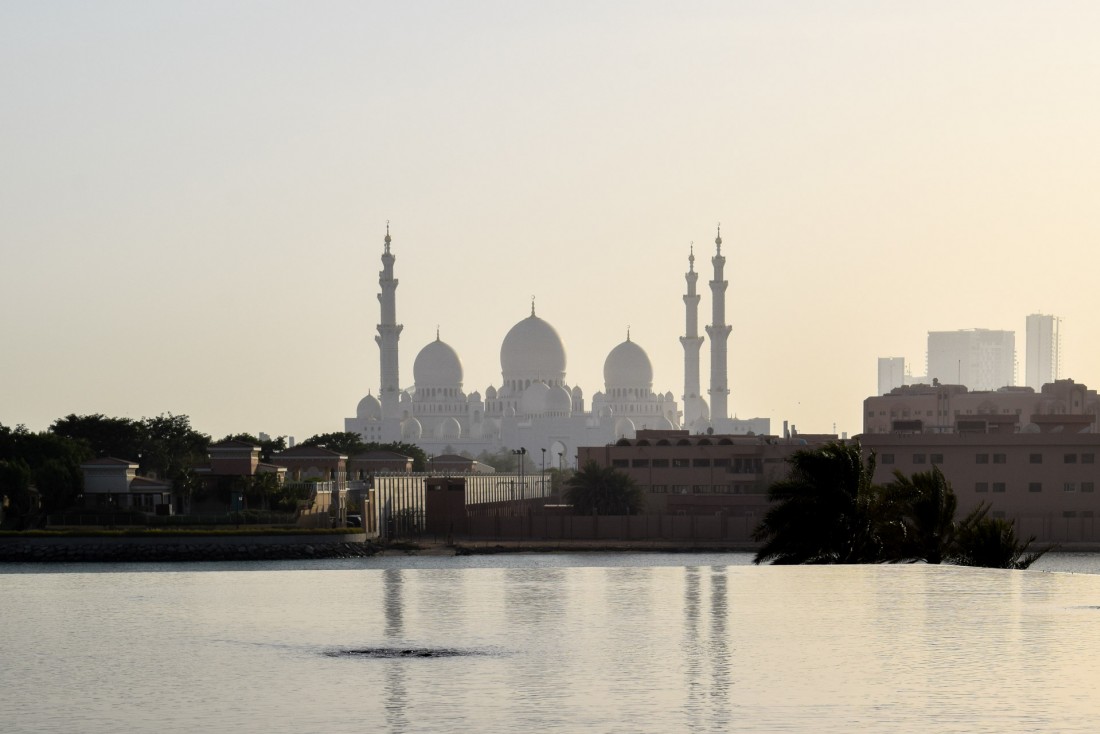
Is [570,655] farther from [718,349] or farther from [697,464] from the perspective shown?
[718,349]

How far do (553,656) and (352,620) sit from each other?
4216 millimetres

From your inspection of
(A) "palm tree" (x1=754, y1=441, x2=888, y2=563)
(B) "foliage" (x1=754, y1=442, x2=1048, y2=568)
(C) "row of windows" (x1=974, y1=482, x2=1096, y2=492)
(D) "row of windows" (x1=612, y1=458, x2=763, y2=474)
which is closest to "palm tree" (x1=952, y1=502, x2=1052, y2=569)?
(B) "foliage" (x1=754, y1=442, x2=1048, y2=568)

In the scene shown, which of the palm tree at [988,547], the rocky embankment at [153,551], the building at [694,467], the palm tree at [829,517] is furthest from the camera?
the building at [694,467]

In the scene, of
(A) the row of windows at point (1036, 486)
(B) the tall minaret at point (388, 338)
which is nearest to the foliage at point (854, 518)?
(A) the row of windows at point (1036, 486)

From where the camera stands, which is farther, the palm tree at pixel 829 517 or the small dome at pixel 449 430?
the small dome at pixel 449 430

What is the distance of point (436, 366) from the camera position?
15662 centimetres

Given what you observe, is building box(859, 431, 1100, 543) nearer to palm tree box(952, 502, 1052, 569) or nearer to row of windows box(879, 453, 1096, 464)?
row of windows box(879, 453, 1096, 464)

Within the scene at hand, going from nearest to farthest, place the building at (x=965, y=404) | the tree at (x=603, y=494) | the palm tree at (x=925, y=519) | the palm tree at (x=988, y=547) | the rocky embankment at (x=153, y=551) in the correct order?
the palm tree at (x=988, y=547) → the palm tree at (x=925, y=519) → the rocky embankment at (x=153, y=551) → the tree at (x=603, y=494) → the building at (x=965, y=404)

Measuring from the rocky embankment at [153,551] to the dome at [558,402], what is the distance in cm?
8564

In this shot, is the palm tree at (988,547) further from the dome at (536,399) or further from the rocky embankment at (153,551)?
the dome at (536,399)

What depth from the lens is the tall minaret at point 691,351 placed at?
14912 centimetres

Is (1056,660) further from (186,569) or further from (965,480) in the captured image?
(965,480)

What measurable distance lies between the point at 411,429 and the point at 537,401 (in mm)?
11020

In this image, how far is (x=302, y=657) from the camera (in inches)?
693
